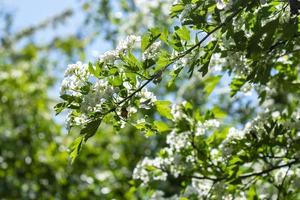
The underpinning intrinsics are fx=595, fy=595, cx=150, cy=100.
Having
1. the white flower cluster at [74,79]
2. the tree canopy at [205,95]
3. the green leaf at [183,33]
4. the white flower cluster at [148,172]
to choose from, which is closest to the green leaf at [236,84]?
the tree canopy at [205,95]

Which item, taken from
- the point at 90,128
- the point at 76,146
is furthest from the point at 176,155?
the point at 90,128

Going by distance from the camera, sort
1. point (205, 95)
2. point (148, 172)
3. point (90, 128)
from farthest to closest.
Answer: point (205, 95)
point (148, 172)
point (90, 128)

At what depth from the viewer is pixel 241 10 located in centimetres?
223

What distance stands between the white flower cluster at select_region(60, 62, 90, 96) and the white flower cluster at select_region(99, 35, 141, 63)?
0.10m

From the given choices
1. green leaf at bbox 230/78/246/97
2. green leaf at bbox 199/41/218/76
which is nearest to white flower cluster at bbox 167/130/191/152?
green leaf at bbox 230/78/246/97

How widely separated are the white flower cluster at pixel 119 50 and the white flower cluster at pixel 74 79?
96mm

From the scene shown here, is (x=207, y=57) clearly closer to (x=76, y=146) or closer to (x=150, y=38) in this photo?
(x=150, y=38)

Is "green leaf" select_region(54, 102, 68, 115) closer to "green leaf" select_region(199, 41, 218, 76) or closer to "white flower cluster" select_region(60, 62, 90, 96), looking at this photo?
"white flower cluster" select_region(60, 62, 90, 96)

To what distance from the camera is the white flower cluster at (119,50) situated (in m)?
2.33

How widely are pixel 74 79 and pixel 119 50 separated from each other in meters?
0.21

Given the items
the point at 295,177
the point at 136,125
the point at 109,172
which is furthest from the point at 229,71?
the point at 109,172

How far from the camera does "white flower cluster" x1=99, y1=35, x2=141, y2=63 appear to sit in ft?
7.63

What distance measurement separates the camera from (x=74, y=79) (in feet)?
7.73

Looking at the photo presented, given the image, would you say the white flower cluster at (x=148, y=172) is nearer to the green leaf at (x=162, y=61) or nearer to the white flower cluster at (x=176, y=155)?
the white flower cluster at (x=176, y=155)
